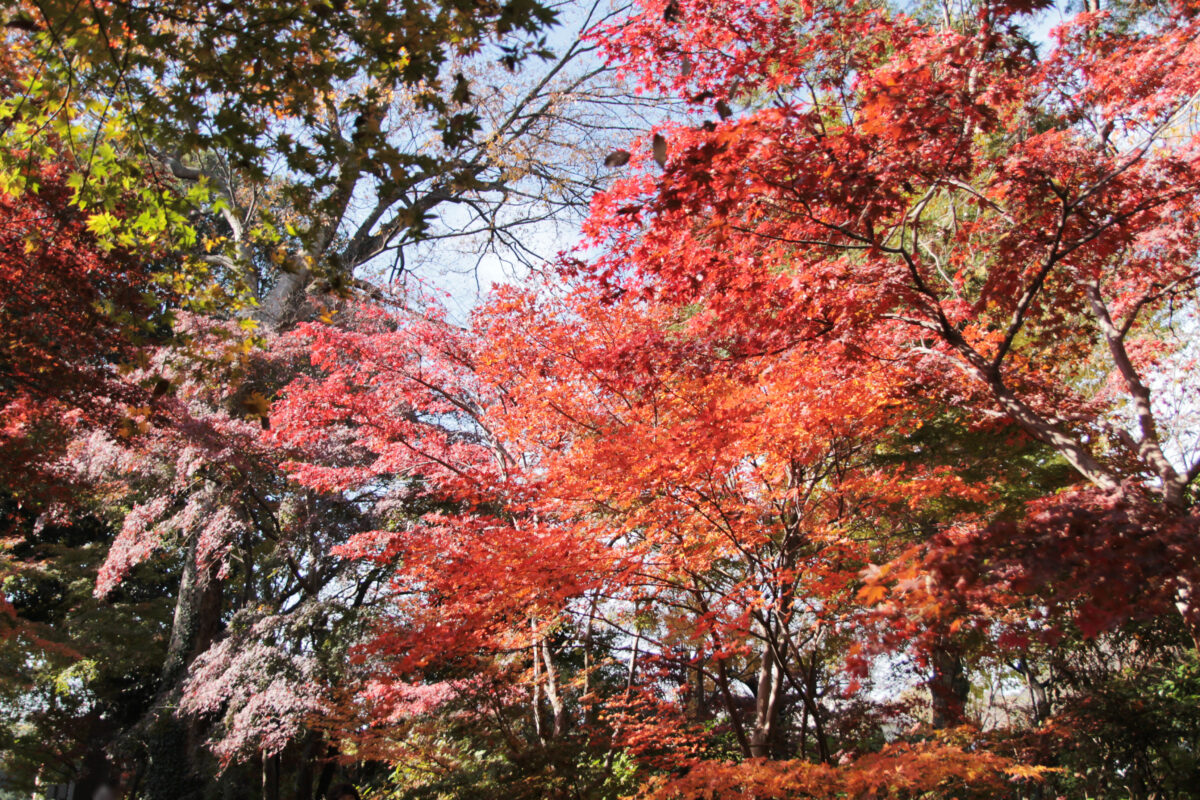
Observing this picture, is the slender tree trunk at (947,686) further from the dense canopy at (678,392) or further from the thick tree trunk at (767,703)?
the thick tree trunk at (767,703)

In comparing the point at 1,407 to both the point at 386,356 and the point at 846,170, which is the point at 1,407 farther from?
the point at 846,170

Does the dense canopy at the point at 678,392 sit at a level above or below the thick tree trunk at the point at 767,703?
above

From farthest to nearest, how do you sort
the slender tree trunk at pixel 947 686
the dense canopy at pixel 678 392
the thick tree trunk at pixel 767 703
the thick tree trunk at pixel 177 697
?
1. the thick tree trunk at pixel 177 697
2. the slender tree trunk at pixel 947 686
3. the thick tree trunk at pixel 767 703
4. the dense canopy at pixel 678 392

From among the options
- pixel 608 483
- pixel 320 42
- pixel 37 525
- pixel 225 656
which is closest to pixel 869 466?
pixel 608 483

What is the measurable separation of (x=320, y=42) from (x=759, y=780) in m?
5.09

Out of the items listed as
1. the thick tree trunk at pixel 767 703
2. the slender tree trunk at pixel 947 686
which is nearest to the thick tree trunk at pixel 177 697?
the thick tree trunk at pixel 767 703

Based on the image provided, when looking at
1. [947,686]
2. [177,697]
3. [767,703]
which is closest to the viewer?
[767,703]

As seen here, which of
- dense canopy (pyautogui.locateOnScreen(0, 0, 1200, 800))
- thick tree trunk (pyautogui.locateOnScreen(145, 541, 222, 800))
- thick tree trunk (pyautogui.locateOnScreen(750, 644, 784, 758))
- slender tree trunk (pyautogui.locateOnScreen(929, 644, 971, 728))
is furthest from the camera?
thick tree trunk (pyautogui.locateOnScreen(145, 541, 222, 800))

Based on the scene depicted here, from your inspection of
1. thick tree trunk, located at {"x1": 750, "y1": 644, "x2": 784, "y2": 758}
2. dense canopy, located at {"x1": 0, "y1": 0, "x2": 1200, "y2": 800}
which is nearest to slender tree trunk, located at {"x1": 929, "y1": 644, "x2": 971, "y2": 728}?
dense canopy, located at {"x1": 0, "y1": 0, "x2": 1200, "y2": 800}

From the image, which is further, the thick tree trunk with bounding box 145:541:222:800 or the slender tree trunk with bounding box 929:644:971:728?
the thick tree trunk with bounding box 145:541:222:800

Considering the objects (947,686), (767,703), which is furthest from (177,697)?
(947,686)

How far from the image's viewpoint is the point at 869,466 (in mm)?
8266

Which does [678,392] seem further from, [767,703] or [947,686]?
[947,686]

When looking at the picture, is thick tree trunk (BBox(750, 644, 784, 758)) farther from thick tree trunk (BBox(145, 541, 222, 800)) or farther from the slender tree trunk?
thick tree trunk (BBox(145, 541, 222, 800))
